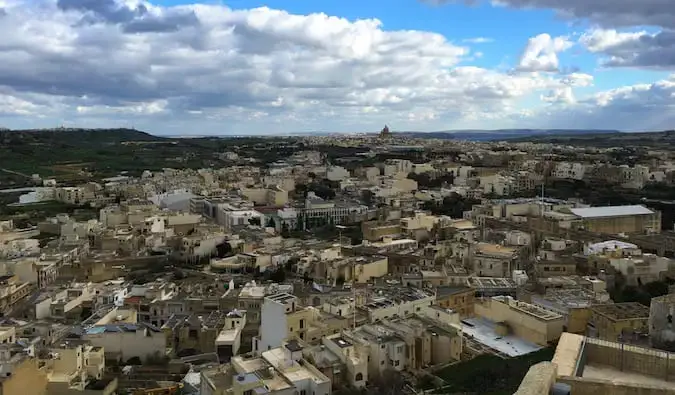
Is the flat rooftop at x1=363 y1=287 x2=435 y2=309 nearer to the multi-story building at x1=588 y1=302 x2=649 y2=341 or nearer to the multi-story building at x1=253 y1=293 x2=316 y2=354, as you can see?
the multi-story building at x1=253 y1=293 x2=316 y2=354

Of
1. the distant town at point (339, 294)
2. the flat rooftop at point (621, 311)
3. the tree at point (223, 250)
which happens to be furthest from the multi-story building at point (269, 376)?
the tree at point (223, 250)

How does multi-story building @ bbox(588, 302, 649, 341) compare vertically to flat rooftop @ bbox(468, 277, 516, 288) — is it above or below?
above

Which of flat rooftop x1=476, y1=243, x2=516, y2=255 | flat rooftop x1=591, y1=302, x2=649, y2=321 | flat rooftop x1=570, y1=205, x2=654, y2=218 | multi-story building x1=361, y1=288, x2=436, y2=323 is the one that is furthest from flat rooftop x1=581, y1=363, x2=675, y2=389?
flat rooftop x1=570, y1=205, x2=654, y2=218

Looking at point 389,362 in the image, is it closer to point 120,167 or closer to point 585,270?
point 585,270

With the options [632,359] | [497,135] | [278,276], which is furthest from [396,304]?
[497,135]

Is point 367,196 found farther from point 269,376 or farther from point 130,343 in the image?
point 269,376
